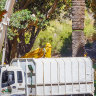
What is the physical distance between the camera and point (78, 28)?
21.1 metres

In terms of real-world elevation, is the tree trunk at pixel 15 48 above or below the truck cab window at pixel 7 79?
above

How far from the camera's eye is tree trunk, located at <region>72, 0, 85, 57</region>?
21.1 metres

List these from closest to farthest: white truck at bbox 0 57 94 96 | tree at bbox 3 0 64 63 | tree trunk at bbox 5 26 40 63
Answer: white truck at bbox 0 57 94 96 → tree at bbox 3 0 64 63 → tree trunk at bbox 5 26 40 63

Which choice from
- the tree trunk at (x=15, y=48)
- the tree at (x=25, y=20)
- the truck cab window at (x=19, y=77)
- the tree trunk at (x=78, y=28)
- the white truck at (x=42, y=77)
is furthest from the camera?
the tree trunk at (x=15, y=48)

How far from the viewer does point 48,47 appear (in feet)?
94.3

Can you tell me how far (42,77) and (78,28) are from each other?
Answer: 5778 millimetres

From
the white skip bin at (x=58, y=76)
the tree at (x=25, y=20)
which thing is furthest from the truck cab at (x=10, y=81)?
the tree at (x=25, y=20)

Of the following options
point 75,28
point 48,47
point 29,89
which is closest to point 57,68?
point 29,89

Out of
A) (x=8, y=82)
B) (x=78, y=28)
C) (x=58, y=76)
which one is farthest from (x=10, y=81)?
(x=78, y=28)

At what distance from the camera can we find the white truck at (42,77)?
16.3m

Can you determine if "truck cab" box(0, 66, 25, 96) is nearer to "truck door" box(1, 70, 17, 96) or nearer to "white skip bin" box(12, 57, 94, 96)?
"truck door" box(1, 70, 17, 96)

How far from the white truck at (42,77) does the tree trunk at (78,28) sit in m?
4.15

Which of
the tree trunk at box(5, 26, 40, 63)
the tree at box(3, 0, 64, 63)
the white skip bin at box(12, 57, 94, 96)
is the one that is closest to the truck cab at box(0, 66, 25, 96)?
the white skip bin at box(12, 57, 94, 96)

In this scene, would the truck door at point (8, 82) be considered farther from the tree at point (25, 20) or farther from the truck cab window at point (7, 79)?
the tree at point (25, 20)
